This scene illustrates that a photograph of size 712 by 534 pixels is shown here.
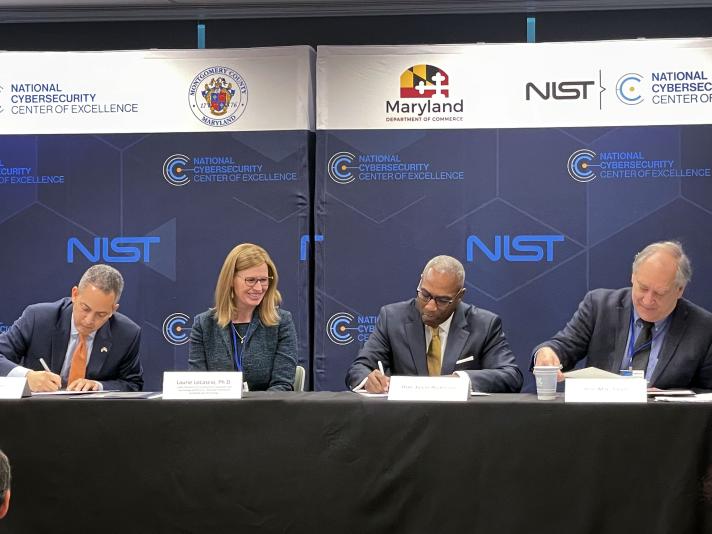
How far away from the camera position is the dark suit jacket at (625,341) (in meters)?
3.39

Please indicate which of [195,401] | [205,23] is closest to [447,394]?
[195,401]

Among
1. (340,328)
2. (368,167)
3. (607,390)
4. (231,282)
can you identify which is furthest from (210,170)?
(607,390)

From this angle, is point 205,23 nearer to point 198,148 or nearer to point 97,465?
point 198,148

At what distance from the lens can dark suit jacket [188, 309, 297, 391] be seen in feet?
11.9

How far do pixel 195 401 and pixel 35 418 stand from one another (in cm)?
49

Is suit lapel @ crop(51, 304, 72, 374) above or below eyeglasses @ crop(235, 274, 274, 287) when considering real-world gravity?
below

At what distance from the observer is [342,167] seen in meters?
5.03

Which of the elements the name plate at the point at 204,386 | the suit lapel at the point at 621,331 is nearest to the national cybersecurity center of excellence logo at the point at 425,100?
the suit lapel at the point at 621,331

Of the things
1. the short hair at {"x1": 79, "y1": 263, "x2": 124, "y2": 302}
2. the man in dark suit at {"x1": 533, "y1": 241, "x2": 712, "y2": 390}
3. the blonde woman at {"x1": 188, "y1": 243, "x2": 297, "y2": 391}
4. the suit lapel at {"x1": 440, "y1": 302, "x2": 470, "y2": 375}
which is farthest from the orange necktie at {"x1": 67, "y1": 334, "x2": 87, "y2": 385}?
the man in dark suit at {"x1": 533, "y1": 241, "x2": 712, "y2": 390}

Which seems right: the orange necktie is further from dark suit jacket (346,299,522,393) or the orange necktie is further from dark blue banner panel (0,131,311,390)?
dark blue banner panel (0,131,311,390)

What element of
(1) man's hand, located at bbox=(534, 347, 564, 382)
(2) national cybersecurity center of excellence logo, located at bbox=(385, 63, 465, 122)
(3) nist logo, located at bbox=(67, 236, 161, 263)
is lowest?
(1) man's hand, located at bbox=(534, 347, 564, 382)

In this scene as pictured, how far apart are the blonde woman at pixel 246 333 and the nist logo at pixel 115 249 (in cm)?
159

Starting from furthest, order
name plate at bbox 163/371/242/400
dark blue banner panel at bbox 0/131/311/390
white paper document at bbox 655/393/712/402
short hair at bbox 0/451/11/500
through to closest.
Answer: dark blue banner panel at bbox 0/131/311/390 < name plate at bbox 163/371/242/400 < white paper document at bbox 655/393/712/402 < short hair at bbox 0/451/11/500

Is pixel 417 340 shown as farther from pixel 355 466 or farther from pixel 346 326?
pixel 346 326
